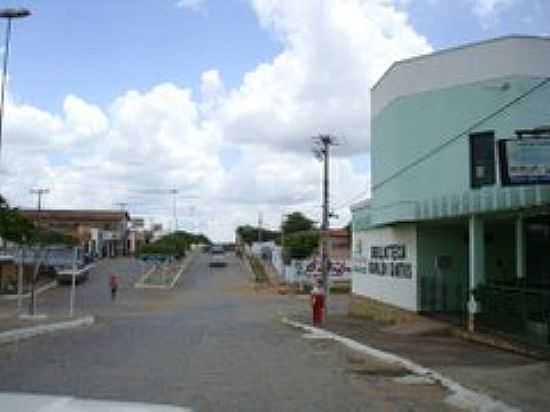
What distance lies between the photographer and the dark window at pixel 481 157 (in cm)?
2738

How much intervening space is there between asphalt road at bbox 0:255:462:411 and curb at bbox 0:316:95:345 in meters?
0.54

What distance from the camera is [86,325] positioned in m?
39.8

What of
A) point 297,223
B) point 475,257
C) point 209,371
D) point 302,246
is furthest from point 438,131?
point 297,223

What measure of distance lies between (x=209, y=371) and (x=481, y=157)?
11.7 metres

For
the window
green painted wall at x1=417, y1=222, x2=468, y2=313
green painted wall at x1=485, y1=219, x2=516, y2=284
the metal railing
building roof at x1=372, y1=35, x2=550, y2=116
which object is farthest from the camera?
the window

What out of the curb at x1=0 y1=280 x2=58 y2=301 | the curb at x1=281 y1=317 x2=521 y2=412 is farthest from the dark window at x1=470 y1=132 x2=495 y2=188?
the curb at x1=0 y1=280 x2=58 y2=301

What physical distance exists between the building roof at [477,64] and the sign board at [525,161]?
13.7 metres

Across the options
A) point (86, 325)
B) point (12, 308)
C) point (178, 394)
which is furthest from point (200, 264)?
point (178, 394)

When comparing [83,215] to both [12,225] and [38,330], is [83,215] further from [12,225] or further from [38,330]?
[38,330]

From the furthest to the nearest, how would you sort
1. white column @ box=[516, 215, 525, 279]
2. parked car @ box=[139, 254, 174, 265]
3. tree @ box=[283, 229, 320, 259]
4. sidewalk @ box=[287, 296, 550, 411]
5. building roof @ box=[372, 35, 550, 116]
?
tree @ box=[283, 229, 320, 259] < parked car @ box=[139, 254, 174, 265] < building roof @ box=[372, 35, 550, 116] < white column @ box=[516, 215, 525, 279] < sidewalk @ box=[287, 296, 550, 411]

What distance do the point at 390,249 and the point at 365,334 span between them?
26.8ft

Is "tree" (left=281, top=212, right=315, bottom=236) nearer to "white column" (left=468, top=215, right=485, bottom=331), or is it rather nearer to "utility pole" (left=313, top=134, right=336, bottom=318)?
"utility pole" (left=313, top=134, right=336, bottom=318)

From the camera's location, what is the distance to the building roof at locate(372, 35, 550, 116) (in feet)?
108

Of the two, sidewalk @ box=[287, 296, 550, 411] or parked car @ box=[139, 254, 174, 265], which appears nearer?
sidewalk @ box=[287, 296, 550, 411]
